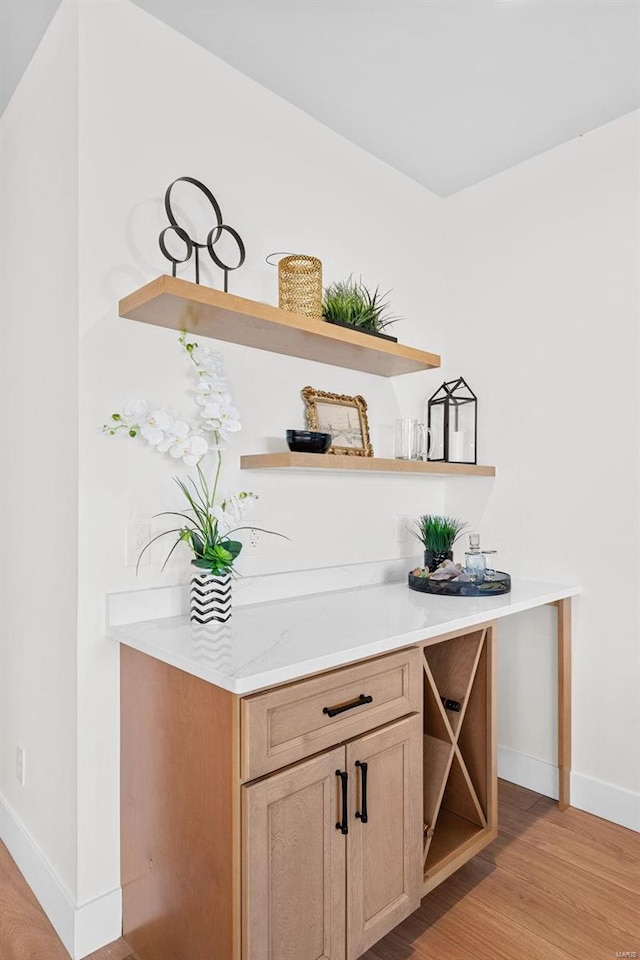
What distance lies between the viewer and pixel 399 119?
7.51ft

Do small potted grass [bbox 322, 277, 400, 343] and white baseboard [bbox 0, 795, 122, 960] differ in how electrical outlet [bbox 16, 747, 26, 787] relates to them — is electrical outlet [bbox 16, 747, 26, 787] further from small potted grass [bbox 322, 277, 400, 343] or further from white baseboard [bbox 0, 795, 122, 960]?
small potted grass [bbox 322, 277, 400, 343]

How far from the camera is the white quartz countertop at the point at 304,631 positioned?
1278 millimetres

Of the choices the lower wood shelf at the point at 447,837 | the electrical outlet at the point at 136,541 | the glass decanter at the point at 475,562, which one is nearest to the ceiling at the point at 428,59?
the electrical outlet at the point at 136,541

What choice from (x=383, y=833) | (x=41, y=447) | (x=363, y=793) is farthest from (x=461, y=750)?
(x=41, y=447)

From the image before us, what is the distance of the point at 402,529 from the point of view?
102 inches

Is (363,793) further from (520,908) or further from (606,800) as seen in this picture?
(606,800)

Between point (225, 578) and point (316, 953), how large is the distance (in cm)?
88

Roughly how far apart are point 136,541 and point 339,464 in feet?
2.21

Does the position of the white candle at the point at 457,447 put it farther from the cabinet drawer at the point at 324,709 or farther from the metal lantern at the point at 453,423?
the cabinet drawer at the point at 324,709

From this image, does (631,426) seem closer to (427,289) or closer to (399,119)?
(427,289)

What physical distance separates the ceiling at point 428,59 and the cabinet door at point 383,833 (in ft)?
Answer: 6.69

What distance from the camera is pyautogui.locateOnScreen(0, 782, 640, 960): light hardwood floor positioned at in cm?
157

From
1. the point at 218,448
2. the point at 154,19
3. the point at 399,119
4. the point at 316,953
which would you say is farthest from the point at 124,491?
the point at 399,119

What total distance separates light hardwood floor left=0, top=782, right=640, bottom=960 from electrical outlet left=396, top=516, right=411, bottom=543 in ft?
3.67
